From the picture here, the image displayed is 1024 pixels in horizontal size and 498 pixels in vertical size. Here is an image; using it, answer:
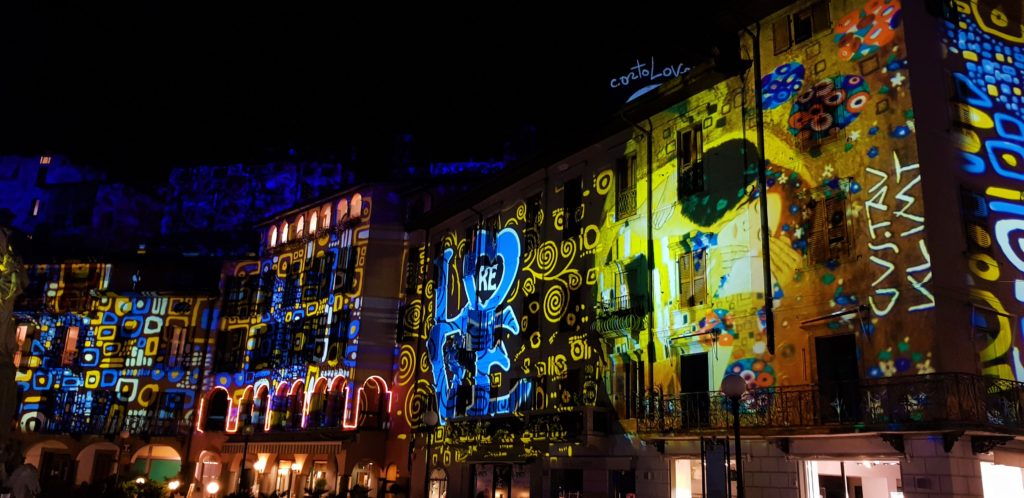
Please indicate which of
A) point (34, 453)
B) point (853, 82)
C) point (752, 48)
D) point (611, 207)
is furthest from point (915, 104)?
point (34, 453)

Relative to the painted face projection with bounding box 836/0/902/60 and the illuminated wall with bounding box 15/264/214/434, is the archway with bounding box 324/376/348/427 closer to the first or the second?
the illuminated wall with bounding box 15/264/214/434

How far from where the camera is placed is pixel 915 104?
1931 cm

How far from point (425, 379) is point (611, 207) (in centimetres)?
1483

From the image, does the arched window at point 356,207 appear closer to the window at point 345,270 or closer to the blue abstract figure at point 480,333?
the window at point 345,270

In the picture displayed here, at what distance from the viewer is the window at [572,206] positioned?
30484 millimetres

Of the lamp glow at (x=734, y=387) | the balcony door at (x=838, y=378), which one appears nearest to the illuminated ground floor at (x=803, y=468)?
the balcony door at (x=838, y=378)

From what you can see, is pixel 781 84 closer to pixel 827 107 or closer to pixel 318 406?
pixel 827 107

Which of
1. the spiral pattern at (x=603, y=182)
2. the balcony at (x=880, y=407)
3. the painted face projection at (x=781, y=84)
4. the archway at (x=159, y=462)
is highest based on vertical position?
the painted face projection at (x=781, y=84)

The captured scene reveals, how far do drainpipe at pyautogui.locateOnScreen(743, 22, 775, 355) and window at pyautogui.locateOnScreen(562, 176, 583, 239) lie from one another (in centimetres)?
886

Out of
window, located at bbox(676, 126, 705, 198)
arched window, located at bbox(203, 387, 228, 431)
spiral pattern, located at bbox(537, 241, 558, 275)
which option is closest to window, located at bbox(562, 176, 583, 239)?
spiral pattern, located at bbox(537, 241, 558, 275)

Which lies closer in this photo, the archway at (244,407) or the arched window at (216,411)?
the archway at (244,407)

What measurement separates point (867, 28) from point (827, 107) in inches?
86.7

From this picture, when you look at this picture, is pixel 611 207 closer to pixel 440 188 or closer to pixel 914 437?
pixel 914 437

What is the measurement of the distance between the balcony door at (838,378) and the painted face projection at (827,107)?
17.8 ft
